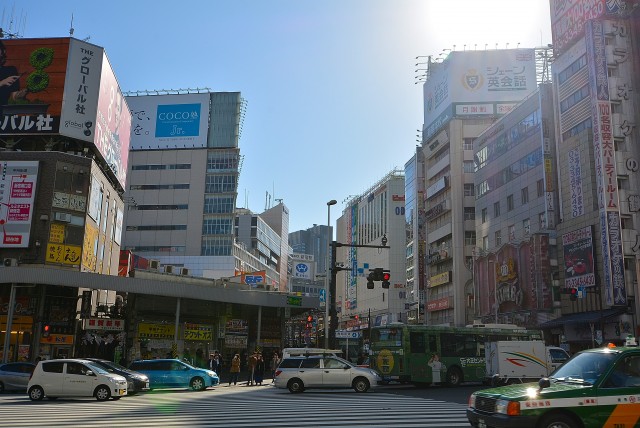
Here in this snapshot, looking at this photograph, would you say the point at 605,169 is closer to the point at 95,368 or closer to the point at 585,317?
the point at 585,317

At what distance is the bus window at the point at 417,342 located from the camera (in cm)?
2781

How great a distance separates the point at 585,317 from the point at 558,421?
34.0 m

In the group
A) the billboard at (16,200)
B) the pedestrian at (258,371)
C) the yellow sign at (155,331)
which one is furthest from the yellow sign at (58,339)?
the pedestrian at (258,371)

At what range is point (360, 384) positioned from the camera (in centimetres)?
2484

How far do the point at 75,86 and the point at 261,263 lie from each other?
87.7 metres

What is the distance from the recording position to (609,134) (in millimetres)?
38938

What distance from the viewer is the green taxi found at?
8758 mm

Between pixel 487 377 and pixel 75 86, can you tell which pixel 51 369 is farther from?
pixel 75 86

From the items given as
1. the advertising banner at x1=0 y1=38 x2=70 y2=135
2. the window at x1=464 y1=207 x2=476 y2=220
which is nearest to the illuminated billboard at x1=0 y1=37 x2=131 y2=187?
the advertising banner at x1=0 y1=38 x2=70 y2=135

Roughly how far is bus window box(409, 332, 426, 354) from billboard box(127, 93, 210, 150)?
78567mm

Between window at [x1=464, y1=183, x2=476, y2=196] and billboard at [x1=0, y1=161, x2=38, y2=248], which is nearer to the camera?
billboard at [x1=0, y1=161, x2=38, y2=248]

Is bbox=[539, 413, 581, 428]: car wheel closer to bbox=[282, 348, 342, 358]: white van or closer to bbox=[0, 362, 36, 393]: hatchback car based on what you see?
bbox=[282, 348, 342, 358]: white van

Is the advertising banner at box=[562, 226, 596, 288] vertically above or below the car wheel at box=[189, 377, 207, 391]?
above

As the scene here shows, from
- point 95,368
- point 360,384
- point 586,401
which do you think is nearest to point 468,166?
point 360,384
